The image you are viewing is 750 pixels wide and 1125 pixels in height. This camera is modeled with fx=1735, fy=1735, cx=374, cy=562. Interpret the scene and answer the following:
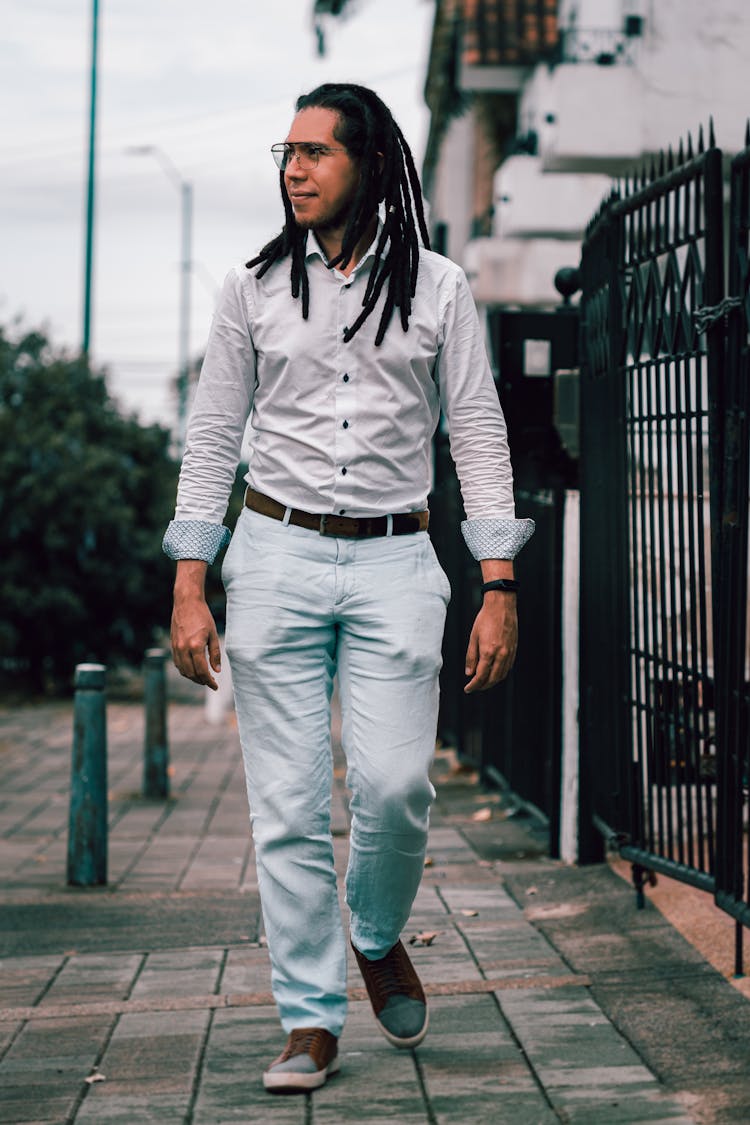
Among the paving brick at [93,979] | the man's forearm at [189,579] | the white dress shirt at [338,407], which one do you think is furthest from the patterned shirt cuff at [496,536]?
the paving brick at [93,979]

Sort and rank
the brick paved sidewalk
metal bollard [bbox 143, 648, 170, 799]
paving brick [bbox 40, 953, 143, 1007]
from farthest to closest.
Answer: metal bollard [bbox 143, 648, 170, 799], paving brick [bbox 40, 953, 143, 1007], the brick paved sidewalk

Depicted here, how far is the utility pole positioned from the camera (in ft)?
83.9

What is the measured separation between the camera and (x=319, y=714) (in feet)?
12.8

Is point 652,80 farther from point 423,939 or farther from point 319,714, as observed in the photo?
point 319,714

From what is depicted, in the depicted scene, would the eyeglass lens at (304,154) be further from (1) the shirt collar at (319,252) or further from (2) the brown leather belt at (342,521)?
(2) the brown leather belt at (342,521)

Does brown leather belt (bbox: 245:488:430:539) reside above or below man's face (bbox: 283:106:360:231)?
below

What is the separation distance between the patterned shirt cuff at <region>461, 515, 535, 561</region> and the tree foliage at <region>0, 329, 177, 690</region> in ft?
49.0

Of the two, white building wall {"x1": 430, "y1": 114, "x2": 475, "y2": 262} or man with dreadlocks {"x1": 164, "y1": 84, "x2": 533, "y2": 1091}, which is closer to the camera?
man with dreadlocks {"x1": 164, "y1": 84, "x2": 533, "y2": 1091}

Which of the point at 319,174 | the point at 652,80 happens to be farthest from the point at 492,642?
the point at 652,80

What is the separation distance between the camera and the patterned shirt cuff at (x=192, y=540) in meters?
3.87

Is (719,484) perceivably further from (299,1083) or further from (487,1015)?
(299,1083)

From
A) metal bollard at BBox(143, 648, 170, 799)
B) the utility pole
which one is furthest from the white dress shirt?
the utility pole

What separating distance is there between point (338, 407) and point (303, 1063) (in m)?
1.44

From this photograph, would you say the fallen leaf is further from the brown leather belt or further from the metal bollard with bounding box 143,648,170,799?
the metal bollard with bounding box 143,648,170,799
